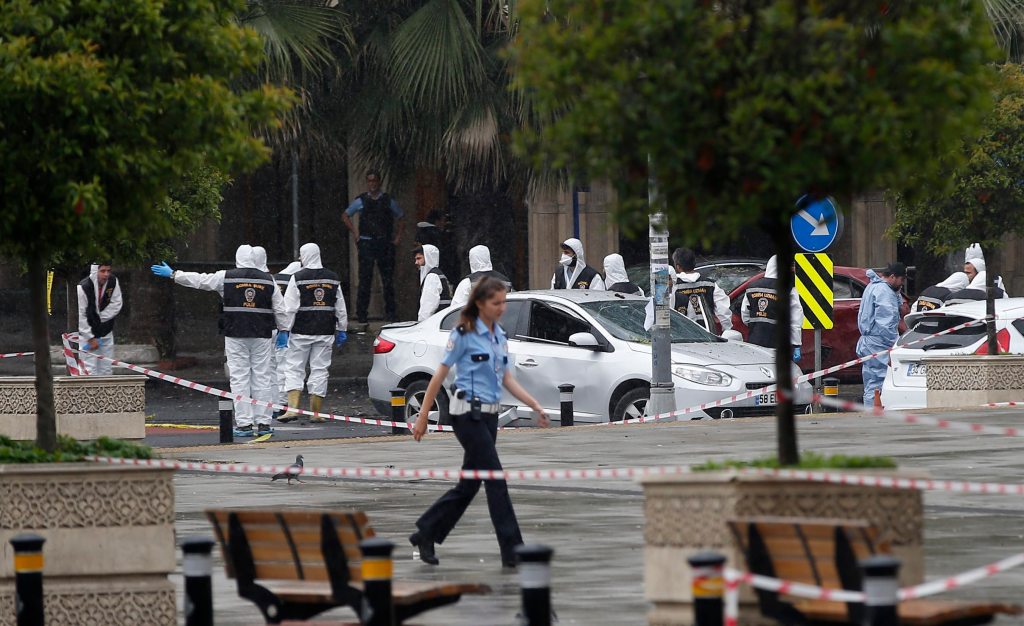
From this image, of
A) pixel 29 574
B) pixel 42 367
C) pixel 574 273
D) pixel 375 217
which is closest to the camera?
pixel 29 574

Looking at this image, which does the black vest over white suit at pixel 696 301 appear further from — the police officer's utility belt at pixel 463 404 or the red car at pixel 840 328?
the police officer's utility belt at pixel 463 404

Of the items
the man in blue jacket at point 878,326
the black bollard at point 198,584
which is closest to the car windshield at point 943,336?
the man in blue jacket at point 878,326

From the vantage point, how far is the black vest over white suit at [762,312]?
2116 cm

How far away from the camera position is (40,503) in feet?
29.2

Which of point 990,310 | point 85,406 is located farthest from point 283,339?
point 990,310

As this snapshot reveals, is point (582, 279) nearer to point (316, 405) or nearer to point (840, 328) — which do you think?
point (840, 328)

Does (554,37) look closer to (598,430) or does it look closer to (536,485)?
(536,485)

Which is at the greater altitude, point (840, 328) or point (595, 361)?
point (840, 328)

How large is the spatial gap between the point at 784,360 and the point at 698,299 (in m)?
14.1

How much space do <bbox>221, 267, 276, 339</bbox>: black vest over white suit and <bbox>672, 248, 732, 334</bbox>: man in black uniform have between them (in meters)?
4.51

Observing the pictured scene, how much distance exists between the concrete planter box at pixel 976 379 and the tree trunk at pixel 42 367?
11.9 metres

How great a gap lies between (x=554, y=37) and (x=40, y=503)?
3.11 meters

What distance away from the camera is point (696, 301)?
22.1 m

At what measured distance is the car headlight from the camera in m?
19.1
